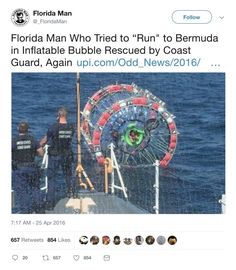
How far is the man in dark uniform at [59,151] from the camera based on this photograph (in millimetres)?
6555

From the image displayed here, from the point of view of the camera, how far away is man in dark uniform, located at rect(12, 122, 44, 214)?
→ 647cm

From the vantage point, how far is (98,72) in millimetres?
6395

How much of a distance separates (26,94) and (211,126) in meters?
1.47

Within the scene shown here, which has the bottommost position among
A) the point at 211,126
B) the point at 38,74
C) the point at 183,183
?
the point at 183,183
